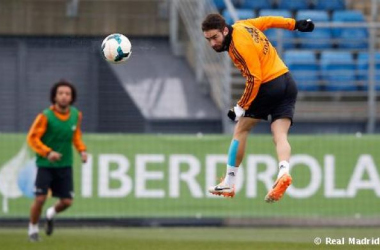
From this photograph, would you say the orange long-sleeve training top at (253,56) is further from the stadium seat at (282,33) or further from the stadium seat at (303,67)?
the stadium seat at (282,33)

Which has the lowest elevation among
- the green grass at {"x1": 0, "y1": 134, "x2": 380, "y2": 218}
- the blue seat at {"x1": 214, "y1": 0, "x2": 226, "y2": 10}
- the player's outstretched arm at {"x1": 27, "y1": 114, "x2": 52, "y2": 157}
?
the green grass at {"x1": 0, "y1": 134, "x2": 380, "y2": 218}

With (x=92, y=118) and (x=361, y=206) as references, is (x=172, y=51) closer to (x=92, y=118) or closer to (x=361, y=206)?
(x=92, y=118)

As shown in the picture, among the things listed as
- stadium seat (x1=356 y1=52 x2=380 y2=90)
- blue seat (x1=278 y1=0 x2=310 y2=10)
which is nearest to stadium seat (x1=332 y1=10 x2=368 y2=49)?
stadium seat (x1=356 y1=52 x2=380 y2=90)

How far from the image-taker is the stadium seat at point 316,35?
2317 cm

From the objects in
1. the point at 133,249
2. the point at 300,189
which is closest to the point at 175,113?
the point at 300,189

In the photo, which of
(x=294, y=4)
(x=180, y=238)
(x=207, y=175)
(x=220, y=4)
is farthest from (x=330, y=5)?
(x=180, y=238)

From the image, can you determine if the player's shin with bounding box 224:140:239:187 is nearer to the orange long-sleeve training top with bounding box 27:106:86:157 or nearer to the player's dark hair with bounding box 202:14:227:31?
the player's dark hair with bounding box 202:14:227:31

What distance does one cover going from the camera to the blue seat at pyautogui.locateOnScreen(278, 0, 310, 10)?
80.3 feet

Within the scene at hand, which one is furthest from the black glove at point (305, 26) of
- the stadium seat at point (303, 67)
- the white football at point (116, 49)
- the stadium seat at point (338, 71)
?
the stadium seat at point (338, 71)

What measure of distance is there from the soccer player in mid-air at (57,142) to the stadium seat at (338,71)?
21.2ft

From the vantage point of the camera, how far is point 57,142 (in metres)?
17.6

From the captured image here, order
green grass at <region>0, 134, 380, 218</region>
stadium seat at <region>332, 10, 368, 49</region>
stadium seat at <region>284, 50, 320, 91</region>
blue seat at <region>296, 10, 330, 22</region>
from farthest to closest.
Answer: blue seat at <region>296, 10, 330, 22</region> → stadium seat at <region>332, 10, 368, 49</region> → stadium seat at <region>284, 50, 320, 91</region> → green grass at <region>0, 134, 380, 218</region>

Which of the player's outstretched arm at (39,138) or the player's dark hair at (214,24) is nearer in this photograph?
the player's dark hair at (214,24)

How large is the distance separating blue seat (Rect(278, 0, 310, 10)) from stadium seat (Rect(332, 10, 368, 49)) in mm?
660
